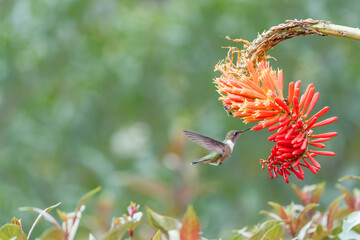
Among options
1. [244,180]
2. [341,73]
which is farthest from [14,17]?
[341,73]

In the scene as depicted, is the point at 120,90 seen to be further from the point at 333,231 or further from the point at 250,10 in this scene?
the point at 333,231

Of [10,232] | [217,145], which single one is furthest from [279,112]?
[10,232]

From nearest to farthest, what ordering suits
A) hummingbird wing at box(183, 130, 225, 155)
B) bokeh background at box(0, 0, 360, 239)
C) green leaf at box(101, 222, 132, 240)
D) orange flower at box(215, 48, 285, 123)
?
green leaf at box(101, 222, 132, 240), orange flower at box(215, 48, 285, 123), hummingbird wing at box(183, 130, 225, 155), bokeh background at box(0, 0, 360, 239)

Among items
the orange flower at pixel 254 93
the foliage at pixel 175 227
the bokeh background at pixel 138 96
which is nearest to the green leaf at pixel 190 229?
the foliage at pixel 175 227

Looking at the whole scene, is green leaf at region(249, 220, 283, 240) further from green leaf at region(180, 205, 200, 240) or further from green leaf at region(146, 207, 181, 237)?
green leaf at region(146, 207, 181, 237)

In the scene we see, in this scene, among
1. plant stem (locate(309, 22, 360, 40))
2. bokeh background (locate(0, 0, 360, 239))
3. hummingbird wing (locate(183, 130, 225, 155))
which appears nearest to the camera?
plant stem (locate(309, 22, 360, 40))

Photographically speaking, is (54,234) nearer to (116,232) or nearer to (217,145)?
(116,232)

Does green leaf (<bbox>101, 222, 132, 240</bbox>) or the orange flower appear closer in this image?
green leaf (<bbox>101, 222, 132, 240</bbox>)

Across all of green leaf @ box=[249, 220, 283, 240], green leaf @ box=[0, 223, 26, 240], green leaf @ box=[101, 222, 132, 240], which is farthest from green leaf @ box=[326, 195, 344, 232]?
green leaf @ box=[0, 223, 26, 240]

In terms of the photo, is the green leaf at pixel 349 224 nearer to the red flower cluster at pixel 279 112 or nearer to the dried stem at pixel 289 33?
the red flower cluster at pixel 279 112
